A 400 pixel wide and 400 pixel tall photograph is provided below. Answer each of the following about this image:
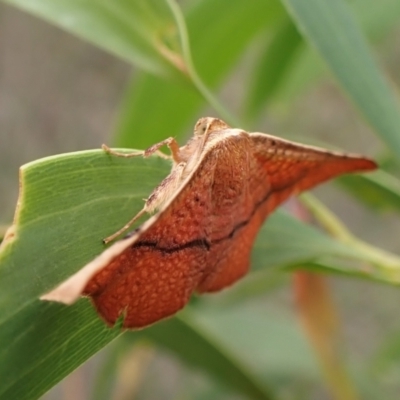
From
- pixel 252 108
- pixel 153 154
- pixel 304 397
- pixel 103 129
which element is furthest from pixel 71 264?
pixel 103 129

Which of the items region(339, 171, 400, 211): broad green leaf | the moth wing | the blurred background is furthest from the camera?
the blurred background

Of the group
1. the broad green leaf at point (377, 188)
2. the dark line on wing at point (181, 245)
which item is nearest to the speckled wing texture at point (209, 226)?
the dark line on wing at point (181, 245)

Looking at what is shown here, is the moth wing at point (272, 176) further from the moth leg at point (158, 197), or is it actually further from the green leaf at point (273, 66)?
the green leaf at point (273, 66)

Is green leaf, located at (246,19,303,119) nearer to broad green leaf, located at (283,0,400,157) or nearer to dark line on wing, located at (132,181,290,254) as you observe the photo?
broad green leaf, located at (283,0,400,157)

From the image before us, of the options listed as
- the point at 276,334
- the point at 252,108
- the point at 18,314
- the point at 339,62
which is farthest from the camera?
the point at 276,334

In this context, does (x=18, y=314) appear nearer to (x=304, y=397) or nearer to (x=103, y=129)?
(x=304, y=397)

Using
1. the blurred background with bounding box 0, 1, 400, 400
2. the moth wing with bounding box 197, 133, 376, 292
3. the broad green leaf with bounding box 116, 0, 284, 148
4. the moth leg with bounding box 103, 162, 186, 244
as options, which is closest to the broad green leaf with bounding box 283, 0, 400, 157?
the moth wing with bounding box 197, 133, 376, 292

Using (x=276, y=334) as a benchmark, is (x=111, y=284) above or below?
above
